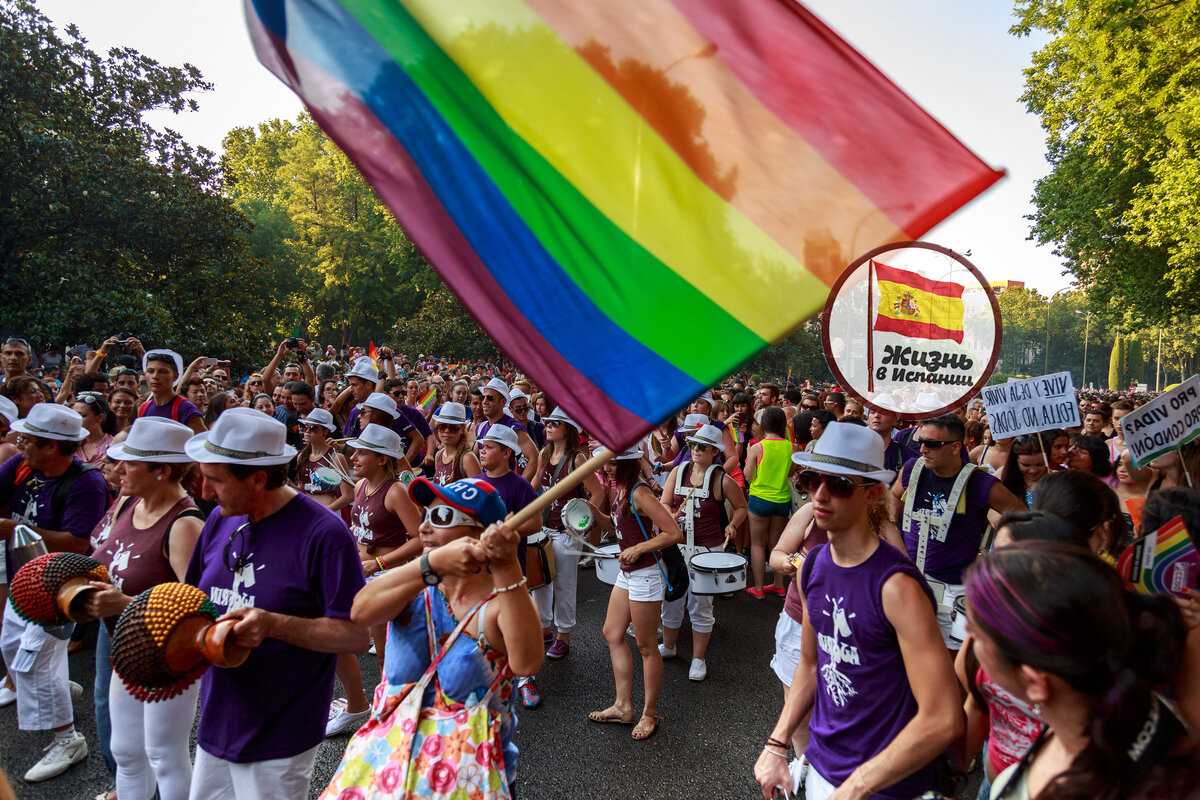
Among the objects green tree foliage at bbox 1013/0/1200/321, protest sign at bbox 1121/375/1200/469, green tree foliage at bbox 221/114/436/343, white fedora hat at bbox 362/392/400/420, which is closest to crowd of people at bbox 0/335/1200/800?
protest sign at bbox 1121/375/1200/469

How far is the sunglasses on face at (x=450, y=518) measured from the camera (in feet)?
8.63

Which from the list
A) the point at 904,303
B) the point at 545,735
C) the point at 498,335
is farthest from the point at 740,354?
the point at 545,735

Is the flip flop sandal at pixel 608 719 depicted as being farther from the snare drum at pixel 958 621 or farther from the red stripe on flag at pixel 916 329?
the red stripe on flag at pixel 916 329

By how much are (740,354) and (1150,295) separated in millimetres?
22871

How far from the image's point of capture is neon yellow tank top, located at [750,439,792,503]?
25.6 ft

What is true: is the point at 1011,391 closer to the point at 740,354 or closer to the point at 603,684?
the point at 603,684

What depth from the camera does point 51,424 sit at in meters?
4.07

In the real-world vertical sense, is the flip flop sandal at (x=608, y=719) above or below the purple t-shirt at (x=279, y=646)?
below

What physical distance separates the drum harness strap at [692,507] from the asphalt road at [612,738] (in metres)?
0.92

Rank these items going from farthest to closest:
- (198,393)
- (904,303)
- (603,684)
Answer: (198,393), (603,684), (904,303)

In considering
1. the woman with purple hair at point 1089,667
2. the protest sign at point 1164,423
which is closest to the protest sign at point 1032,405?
the protest sign at point 1164,423

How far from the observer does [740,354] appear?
2252 mm

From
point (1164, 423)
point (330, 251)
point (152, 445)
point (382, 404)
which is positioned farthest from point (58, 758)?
point (330, 251)

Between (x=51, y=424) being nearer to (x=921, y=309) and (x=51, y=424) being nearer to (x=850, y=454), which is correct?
(x=850, y=454)
